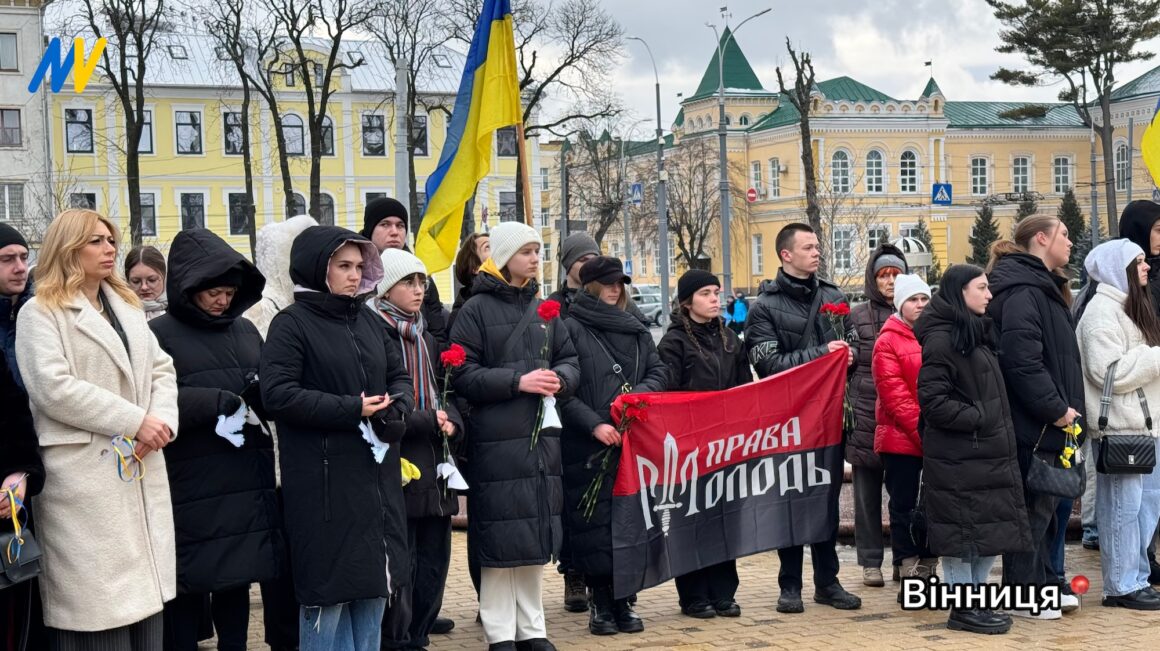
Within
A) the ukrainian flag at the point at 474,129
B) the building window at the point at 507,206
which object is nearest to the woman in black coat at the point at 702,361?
the ukrainian flag at the point at 474,129

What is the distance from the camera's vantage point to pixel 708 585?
7719mm

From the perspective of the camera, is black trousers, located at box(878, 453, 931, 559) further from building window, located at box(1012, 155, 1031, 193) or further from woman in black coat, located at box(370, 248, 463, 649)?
building window, located at box(1012, 155, 1031, 193)

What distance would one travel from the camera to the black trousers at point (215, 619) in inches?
230

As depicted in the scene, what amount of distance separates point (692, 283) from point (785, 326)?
25.7 inches

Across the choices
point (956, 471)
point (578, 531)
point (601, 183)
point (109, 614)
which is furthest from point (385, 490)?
point (601, 183)

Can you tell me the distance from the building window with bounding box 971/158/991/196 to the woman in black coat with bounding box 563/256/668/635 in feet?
245

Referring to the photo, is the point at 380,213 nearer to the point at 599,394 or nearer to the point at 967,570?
the point at 599,394

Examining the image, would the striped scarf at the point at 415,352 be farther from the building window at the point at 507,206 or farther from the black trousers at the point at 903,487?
the building window at the point at 507,206

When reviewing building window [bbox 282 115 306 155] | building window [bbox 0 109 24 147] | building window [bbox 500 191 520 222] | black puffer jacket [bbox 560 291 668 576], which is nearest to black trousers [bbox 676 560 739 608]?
black puffer jacket [bbox 560 291 668 576]

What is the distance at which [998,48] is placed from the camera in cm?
5119

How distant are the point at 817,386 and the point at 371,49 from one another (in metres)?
57.6

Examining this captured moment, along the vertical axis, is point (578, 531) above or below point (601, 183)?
Answer: below

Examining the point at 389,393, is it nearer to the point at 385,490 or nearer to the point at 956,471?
the point at 385,490

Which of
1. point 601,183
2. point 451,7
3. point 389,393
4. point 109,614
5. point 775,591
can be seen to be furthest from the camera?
point 601,183
